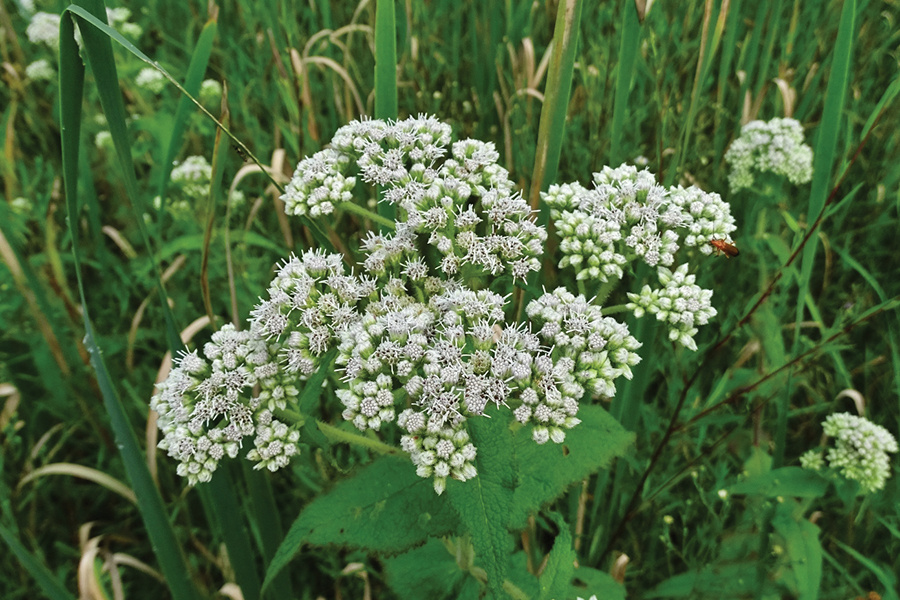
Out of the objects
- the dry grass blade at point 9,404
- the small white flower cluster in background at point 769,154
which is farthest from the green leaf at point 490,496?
the dry grass blade at point 9,404

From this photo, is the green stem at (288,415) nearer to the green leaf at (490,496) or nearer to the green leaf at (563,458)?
the green leaf at (490,496)

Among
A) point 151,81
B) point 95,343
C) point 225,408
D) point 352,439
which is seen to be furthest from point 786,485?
point 151,81

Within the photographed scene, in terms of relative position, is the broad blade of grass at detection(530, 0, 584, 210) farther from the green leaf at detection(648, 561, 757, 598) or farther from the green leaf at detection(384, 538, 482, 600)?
the green leaf at detection(648, 561, 757, 598)

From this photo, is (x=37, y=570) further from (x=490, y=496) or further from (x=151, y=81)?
(x=151, y=81)

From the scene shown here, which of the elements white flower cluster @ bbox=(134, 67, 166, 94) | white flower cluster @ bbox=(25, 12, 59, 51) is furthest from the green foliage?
white flower cluster @ bbox=(25, 12, 59, 51)

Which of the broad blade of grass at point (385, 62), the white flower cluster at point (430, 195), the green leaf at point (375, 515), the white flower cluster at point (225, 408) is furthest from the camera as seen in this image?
the broad blade of grass at point (385, 62)

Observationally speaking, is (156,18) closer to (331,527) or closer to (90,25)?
(90,25)

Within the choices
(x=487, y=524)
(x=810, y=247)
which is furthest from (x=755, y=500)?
(x=487, y=524)
